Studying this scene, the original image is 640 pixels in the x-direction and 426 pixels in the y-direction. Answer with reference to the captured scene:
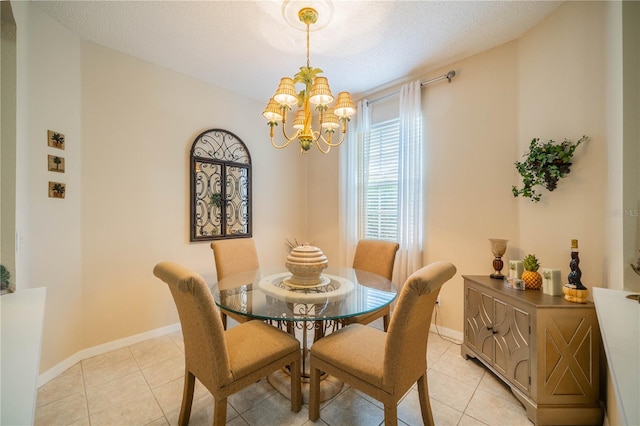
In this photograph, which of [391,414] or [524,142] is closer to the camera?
[391,414]

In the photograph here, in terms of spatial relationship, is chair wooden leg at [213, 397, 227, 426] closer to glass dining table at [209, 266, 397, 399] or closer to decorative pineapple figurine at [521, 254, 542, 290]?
glass dining table at [209, 266, 397, 399]

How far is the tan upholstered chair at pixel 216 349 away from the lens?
125 centimetres

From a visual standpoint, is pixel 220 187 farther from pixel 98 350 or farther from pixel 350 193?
pixel 98 350

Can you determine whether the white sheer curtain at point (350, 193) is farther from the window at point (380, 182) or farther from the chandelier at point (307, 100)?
the chandelier at point (307, 100)

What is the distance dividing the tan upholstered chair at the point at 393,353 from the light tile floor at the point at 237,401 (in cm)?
25

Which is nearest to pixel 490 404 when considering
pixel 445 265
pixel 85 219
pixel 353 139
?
pixel 445 265

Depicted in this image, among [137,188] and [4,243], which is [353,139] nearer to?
[137,188]

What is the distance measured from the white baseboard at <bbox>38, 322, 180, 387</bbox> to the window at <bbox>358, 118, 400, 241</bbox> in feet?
7.99

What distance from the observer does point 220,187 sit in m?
3.12

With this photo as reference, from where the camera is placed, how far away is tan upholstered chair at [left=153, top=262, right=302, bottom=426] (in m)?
1.25

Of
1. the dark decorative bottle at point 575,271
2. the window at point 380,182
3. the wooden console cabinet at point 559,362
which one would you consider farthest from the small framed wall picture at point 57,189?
the dark decorative bottle at point 575,271

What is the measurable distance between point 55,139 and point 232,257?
1.67 meters

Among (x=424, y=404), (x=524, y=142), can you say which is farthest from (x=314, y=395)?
(x=524, y=142)

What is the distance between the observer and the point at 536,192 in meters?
2.11
